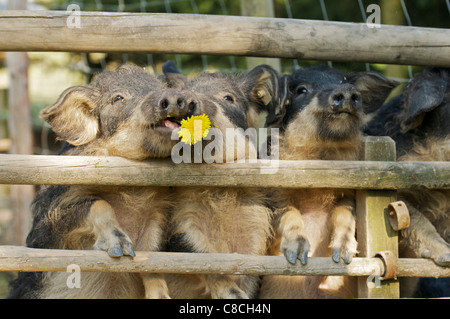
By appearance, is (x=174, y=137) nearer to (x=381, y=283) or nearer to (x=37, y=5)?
(x=381, y=283)

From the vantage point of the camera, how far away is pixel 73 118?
4.57 metres

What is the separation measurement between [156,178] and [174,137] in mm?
312

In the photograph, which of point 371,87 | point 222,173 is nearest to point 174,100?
point 222,173

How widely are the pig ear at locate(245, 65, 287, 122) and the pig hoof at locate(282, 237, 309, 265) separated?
1161 mm

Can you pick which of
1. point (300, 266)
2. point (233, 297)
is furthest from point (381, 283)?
point (233, 297)

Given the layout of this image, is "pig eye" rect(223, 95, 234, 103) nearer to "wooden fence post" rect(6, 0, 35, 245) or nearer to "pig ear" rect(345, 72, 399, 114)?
"pig ear" rect(345, 72, 399, 114)

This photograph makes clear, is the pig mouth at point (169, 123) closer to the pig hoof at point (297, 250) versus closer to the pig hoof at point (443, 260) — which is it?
the pig hoof at point (297, 250)

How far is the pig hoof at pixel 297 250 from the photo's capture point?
13.1 feet

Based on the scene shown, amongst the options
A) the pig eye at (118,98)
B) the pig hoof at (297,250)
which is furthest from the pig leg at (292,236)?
the pig eye at (118,98)

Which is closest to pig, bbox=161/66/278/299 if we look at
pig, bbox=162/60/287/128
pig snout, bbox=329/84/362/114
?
pig, bbox=162/60/287/128

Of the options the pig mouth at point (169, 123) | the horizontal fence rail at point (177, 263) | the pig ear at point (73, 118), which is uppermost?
the pig ear at point (73, 118)

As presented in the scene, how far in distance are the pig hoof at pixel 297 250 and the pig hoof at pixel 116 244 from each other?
1.09m

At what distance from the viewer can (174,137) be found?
13.0ft

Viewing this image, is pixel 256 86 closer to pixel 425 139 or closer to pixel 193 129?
pixel 193 129
